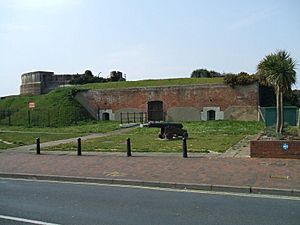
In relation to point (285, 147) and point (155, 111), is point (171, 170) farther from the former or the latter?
point (155, 111)

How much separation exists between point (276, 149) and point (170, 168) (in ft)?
13.2

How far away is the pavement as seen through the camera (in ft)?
33.1

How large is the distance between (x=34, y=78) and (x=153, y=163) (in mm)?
51553

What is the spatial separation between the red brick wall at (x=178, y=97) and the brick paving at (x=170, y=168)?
2702 cm

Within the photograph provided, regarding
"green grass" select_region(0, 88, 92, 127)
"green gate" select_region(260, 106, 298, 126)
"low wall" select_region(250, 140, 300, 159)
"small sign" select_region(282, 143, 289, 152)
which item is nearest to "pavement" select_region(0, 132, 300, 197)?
"low wall" select_region(250, 140, 300, 159)

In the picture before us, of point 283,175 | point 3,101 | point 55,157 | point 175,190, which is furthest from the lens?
point 3,101

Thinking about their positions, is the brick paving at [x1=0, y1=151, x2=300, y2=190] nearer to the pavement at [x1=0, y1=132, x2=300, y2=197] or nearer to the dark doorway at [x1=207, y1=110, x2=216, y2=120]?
the pavement at [x1=0, y1=132, x2=300, y2=197]

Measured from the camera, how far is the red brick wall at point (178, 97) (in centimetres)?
4172

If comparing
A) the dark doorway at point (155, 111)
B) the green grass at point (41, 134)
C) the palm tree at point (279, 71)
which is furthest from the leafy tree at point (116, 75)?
the palm tree at point (279, 71)

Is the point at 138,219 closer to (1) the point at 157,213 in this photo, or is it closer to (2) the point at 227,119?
(1) the point at 157,213

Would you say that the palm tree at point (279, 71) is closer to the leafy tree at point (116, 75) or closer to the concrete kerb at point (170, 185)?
the concrete kerb at point (170, 185)

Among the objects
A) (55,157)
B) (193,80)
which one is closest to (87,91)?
(193,80)

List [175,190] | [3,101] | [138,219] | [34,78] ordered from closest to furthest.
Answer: [138,219]
[175,190]
[3,101]
[34,78]

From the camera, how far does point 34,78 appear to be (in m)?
62.0
